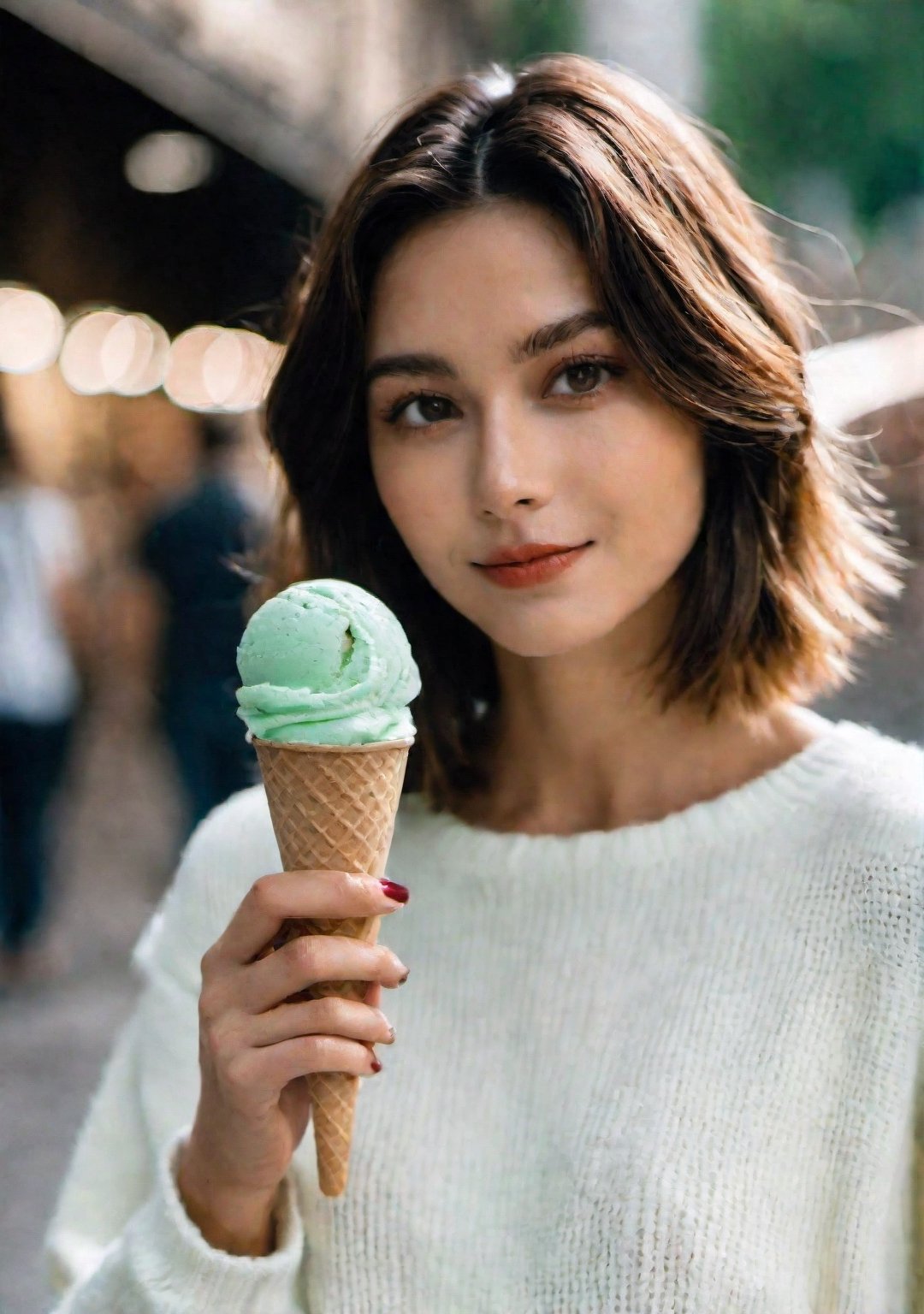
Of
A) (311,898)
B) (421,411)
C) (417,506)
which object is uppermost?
(421,411)

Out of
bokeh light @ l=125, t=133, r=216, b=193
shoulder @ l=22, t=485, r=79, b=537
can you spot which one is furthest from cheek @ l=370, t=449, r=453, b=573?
shoulder @ l=22, t=485, r=79, b=537

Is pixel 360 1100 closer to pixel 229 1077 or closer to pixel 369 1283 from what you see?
pixel 369 1283

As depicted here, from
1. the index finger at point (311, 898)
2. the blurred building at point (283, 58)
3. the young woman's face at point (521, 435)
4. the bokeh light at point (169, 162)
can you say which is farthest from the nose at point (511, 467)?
the bokeh light at point (169, 162)

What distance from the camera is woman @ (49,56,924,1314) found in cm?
119

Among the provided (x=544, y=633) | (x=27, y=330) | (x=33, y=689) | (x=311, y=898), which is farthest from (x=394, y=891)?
(x=33, y=689)

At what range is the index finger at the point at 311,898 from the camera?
3.51 feet

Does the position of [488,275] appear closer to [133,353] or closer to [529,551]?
[529,551]

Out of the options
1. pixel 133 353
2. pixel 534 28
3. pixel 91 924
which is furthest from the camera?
pixel 91 924

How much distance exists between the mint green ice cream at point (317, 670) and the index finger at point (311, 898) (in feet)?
0.42

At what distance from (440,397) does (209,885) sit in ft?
2.41

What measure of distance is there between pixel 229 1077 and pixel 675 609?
0.81 meters

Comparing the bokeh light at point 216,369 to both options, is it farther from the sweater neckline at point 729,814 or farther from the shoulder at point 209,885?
the sweater neckline at point 729,814

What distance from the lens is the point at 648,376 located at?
4.22 ft

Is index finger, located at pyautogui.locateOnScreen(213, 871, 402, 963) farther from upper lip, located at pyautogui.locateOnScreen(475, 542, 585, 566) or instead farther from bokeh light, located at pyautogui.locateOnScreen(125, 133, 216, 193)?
bokeh light, located at pyautogui.locateOnScreen(125, 133, 216, 193)
